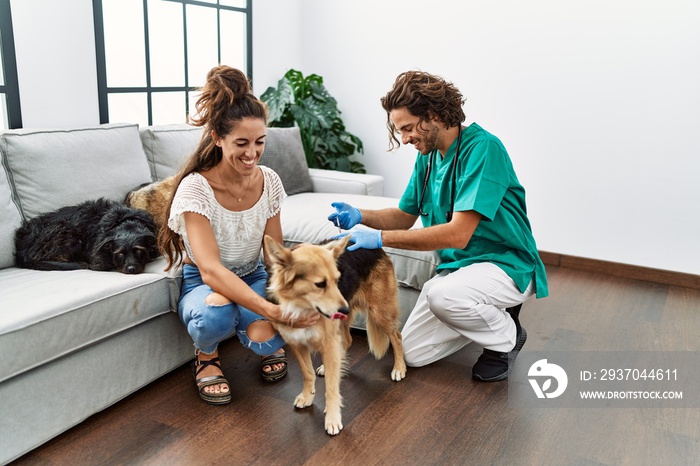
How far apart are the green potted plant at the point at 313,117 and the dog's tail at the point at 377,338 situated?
212 centimetres

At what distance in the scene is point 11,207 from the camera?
7.96ft

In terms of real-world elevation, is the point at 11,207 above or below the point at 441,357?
above

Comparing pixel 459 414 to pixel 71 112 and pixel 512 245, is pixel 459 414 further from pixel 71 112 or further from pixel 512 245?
pixel 71 112

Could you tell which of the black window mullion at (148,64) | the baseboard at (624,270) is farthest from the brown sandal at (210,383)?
the baseboard at (624,270)

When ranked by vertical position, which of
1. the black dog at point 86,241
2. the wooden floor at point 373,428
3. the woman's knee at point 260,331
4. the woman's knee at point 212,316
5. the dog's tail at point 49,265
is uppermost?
the black dog at point 86,241

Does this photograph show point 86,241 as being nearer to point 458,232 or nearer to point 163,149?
point 163,149

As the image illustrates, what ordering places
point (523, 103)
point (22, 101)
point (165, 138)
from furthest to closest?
point (523, 103)
point (165, 138)
point (22, 101)

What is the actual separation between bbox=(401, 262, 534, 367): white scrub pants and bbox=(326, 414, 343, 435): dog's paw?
1.93 ft

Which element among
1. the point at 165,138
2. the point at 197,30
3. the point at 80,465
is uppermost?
the point at 197,30

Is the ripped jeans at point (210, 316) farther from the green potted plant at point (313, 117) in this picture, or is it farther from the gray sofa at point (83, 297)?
the green potted plant at point (313, 117)

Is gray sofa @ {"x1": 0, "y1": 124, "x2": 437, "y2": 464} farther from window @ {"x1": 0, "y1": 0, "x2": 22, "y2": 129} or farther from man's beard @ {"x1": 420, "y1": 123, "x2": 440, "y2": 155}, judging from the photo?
man's beard @ {"x1": 420, "y1": 123, "x2": 440, "y2": 155}

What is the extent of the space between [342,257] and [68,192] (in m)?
1.27

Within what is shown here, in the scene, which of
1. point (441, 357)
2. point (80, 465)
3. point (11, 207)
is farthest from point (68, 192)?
point (441, 357)

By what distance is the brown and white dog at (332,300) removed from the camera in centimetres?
187
